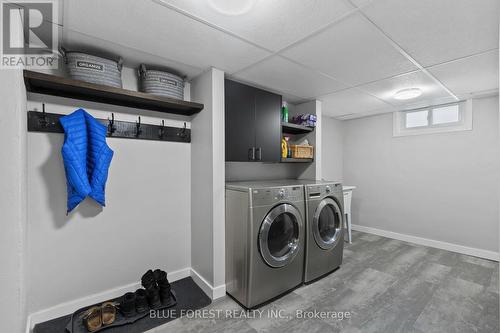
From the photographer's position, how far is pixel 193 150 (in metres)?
2.35

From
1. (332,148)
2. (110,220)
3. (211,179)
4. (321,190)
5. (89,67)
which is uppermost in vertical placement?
(89,67)

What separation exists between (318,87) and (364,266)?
2269 mm

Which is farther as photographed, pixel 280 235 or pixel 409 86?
pixel 409 86

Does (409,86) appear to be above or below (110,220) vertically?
above

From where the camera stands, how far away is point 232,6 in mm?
1236

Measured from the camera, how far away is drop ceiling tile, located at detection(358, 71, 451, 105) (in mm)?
2303

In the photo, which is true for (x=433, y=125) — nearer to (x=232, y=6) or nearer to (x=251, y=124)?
(x=251, y=124)

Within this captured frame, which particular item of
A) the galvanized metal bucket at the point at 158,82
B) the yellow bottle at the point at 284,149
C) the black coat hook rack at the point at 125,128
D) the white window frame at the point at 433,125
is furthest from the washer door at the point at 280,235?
the white window frame at the point at 433,125

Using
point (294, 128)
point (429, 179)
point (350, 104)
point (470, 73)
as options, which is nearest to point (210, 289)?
point (294, 128)

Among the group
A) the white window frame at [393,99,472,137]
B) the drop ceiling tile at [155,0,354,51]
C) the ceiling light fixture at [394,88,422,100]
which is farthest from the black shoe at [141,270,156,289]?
the white window frame at [393,99,472,137]

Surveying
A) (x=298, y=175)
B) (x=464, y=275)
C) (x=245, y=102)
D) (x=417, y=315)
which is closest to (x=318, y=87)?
(x=245, y=102)

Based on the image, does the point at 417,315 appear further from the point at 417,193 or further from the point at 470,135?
the point at 470,135

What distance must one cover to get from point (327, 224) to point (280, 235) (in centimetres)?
75

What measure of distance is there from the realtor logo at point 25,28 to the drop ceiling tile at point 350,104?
2.77m
